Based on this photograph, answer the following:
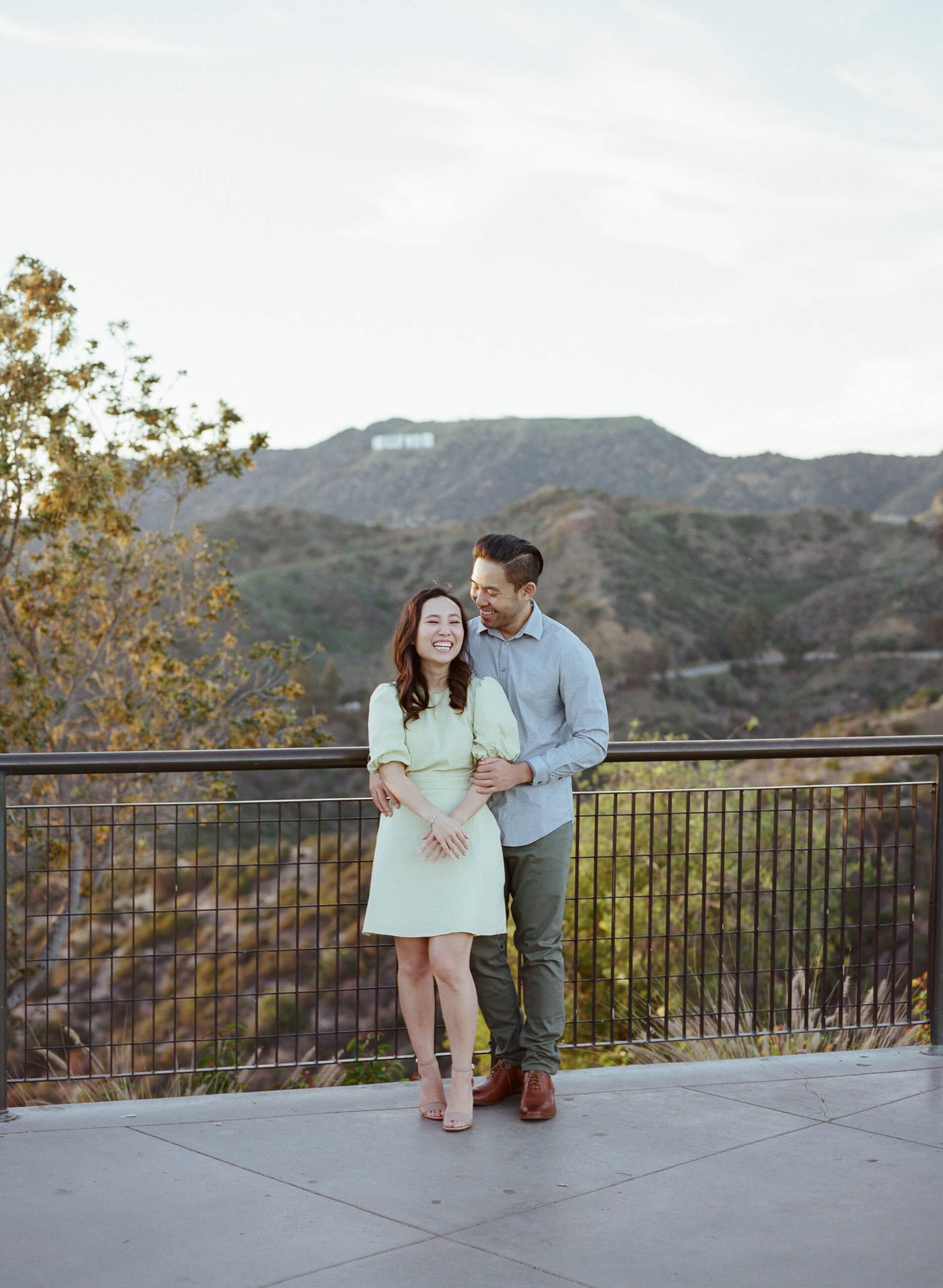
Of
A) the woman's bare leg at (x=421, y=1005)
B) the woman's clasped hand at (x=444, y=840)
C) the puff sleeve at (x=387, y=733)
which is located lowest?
the woman's bare leg at (x=421, y=1005)

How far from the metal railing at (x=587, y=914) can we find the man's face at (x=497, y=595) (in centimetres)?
58

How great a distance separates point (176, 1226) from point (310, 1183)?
1.24 feet

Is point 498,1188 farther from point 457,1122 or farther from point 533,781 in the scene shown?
point 533,781

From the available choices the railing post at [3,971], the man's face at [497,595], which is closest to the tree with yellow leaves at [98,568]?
the railing post at [3,971]

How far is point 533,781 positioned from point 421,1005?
0.70 m

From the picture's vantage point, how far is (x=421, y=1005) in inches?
142

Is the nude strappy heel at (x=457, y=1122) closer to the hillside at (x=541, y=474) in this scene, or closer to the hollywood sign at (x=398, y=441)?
the hillside at (x=541, y=474)

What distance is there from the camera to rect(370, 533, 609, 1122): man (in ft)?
11.7

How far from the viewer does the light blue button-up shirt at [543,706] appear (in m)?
3.63

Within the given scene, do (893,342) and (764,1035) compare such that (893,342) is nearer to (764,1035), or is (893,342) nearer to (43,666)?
(43,666)

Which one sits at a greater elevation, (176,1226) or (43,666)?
(43,666)

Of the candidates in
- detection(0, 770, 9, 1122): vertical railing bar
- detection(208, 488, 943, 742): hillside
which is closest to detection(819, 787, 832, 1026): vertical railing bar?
detection(0, 770, 9, 1122): vertical railing bar

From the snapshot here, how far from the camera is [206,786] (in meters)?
10.9

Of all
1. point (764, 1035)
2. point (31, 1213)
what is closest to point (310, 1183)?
point (31, 1213)
